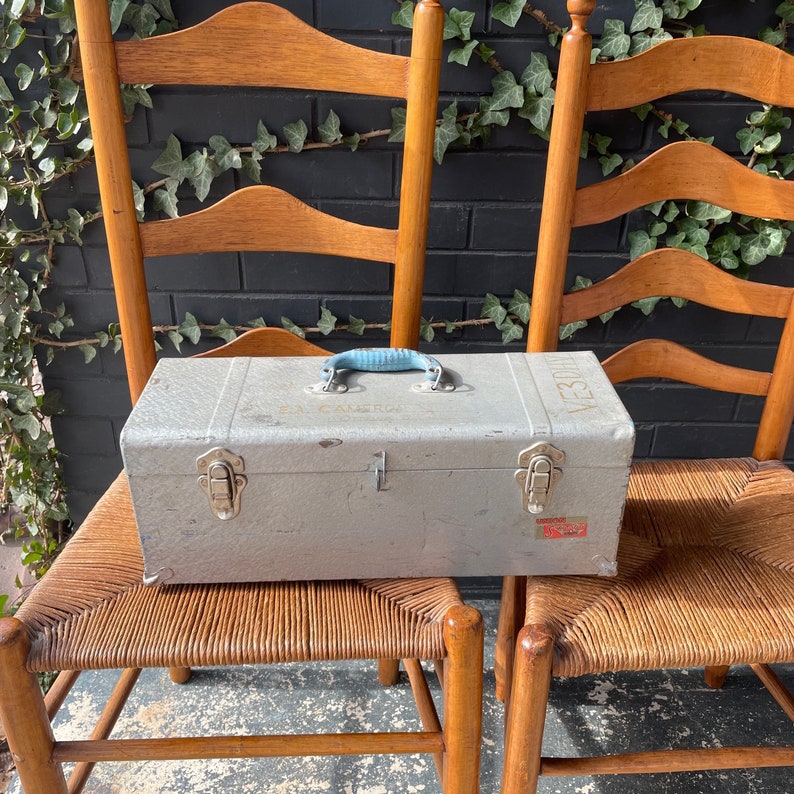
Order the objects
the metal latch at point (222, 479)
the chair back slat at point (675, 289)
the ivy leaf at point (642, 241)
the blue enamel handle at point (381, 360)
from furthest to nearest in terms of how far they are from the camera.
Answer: the ivy leaf at point (642, 241) < the chair back slat at point (675, 289) < the blue enamel handle at point (381, 360) < the metal latch at point (222, 479)

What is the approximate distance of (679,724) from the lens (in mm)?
1417

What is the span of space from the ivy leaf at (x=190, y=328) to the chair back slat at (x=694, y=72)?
31.4 inches

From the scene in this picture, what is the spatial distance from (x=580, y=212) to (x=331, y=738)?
81 centimetres

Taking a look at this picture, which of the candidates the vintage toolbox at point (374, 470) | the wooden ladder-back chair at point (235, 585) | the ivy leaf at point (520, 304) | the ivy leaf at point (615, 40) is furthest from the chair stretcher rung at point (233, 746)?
the ivy leaf at point (615, 40)

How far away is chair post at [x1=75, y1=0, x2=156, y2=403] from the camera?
986 mm

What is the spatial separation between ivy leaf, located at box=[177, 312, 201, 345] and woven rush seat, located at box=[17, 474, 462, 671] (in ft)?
1.78

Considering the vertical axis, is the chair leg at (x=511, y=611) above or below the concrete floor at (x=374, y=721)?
above

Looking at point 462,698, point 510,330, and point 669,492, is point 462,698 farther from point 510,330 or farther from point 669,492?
point 510,330

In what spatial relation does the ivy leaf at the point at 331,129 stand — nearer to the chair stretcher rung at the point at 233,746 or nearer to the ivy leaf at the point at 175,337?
the ivy leaf at the point at 175,337

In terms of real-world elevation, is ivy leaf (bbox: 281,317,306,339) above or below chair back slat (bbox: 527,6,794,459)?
below

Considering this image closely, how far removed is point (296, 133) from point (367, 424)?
66 cm

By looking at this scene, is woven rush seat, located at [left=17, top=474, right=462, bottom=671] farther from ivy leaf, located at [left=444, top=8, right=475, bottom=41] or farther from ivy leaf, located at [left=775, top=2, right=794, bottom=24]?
ivy leaf, located at [left=775, top=2, right=794, bottom=24]

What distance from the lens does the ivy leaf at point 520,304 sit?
1420mm

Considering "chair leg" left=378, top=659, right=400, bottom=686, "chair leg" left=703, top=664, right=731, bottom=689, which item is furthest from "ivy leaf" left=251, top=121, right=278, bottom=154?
"chair leg" left=703, top=664, right=731, bottom=689
